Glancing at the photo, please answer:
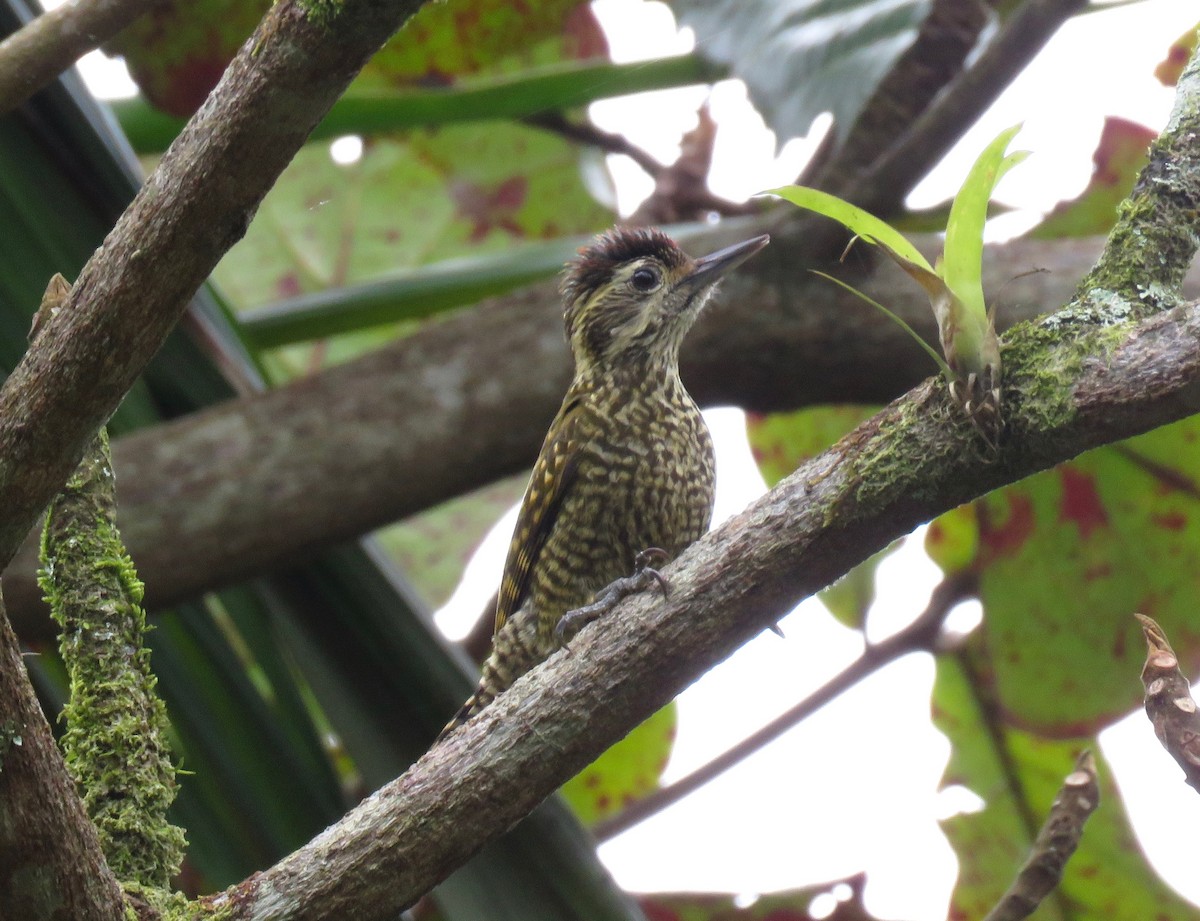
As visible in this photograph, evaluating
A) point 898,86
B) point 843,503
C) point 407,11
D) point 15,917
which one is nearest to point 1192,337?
point 843,503

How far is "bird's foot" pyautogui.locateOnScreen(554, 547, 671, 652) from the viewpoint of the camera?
1.86 meters

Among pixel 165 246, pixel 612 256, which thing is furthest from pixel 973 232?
pixel 612 256

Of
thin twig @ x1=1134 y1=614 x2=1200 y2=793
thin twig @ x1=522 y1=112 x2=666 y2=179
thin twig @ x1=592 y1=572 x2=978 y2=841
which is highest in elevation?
thin twig @ x1=522 y1=112 x2=666 y2=179

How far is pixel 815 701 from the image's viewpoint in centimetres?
352

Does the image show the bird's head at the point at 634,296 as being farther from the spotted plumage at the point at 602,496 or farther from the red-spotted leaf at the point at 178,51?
the red-spotted leaf at the point at 178,51

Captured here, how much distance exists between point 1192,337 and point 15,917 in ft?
4.56

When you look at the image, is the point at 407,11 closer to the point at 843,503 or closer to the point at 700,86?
the point at 843,503

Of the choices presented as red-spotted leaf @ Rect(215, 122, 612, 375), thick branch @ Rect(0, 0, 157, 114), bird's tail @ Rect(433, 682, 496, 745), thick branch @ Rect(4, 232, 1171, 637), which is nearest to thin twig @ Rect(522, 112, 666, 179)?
red-spotted leaf @ Rect(215, 122, 612, 375)

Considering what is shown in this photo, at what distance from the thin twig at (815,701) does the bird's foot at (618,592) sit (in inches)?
25.1

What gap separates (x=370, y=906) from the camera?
170 centimetres

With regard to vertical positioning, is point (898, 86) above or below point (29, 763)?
above

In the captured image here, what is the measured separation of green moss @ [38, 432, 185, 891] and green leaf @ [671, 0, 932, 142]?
5.85 feet

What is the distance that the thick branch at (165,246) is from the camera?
56.7 inches

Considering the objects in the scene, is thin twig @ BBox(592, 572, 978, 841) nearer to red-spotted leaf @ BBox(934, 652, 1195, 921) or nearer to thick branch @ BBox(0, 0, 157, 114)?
red-spotted leaf @ BBox(934, 652, 1195, 921)
